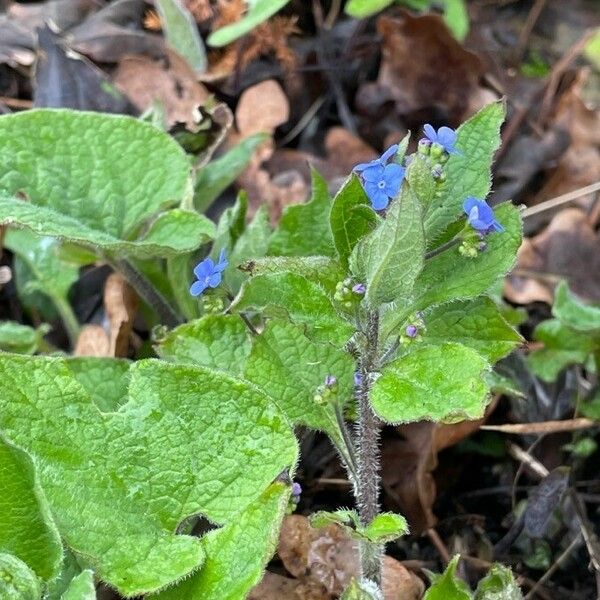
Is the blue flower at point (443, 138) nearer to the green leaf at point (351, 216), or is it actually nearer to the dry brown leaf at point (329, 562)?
the green leaf at point (351, 216)

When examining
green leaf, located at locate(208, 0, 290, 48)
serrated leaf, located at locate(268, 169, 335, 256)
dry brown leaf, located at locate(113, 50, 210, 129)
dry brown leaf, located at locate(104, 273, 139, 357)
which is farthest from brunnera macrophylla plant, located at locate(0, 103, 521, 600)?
dry brown leaf, located at locate(113, 50, 210, 129)

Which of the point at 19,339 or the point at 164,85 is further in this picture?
the point at 164,85

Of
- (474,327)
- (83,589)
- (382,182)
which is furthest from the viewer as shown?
(474,327)

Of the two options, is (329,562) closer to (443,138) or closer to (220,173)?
(443,138)

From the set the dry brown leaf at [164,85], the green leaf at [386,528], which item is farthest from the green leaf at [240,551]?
the dry brown leaf at [164,85]

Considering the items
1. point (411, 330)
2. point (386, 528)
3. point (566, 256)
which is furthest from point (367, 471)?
point (566, 256)

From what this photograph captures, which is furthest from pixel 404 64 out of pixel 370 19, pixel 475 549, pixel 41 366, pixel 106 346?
pixel 41 366

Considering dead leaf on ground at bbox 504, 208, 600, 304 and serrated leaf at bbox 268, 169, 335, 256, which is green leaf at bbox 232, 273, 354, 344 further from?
dead leaf on ground at bbox 504, 208, 600, 304

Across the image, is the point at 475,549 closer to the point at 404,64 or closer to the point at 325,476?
the point at 325,476
